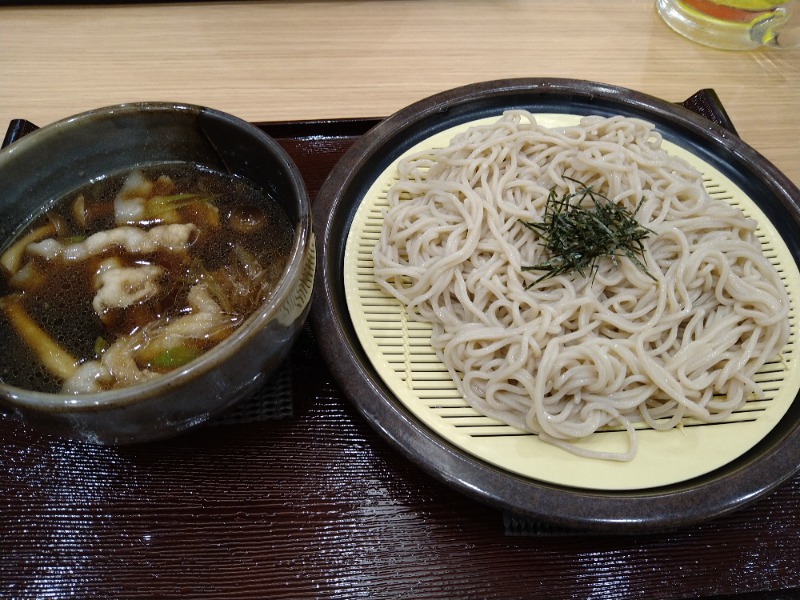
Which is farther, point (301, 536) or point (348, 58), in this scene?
point (348, 58)

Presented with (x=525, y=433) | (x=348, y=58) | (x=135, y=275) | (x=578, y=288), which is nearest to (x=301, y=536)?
(x=525, y=433)

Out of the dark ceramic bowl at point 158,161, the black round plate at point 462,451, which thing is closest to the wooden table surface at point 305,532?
the black round plate at point 462,451

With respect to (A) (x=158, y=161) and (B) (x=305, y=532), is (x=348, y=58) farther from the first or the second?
(B) (x=305, y=532)

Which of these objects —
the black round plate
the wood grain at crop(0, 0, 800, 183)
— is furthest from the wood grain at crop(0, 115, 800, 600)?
the wood grain at crop(0, 0, 800, 183)

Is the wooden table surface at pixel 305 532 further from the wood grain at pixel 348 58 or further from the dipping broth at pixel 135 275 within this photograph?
the wood grain at pixel 348 58

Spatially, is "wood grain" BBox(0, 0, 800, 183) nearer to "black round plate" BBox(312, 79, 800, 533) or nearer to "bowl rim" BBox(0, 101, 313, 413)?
"black round plate" BBox(312, 79, 800, 533)

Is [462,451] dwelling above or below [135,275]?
below

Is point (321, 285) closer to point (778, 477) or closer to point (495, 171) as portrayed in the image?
point (495, 171)
